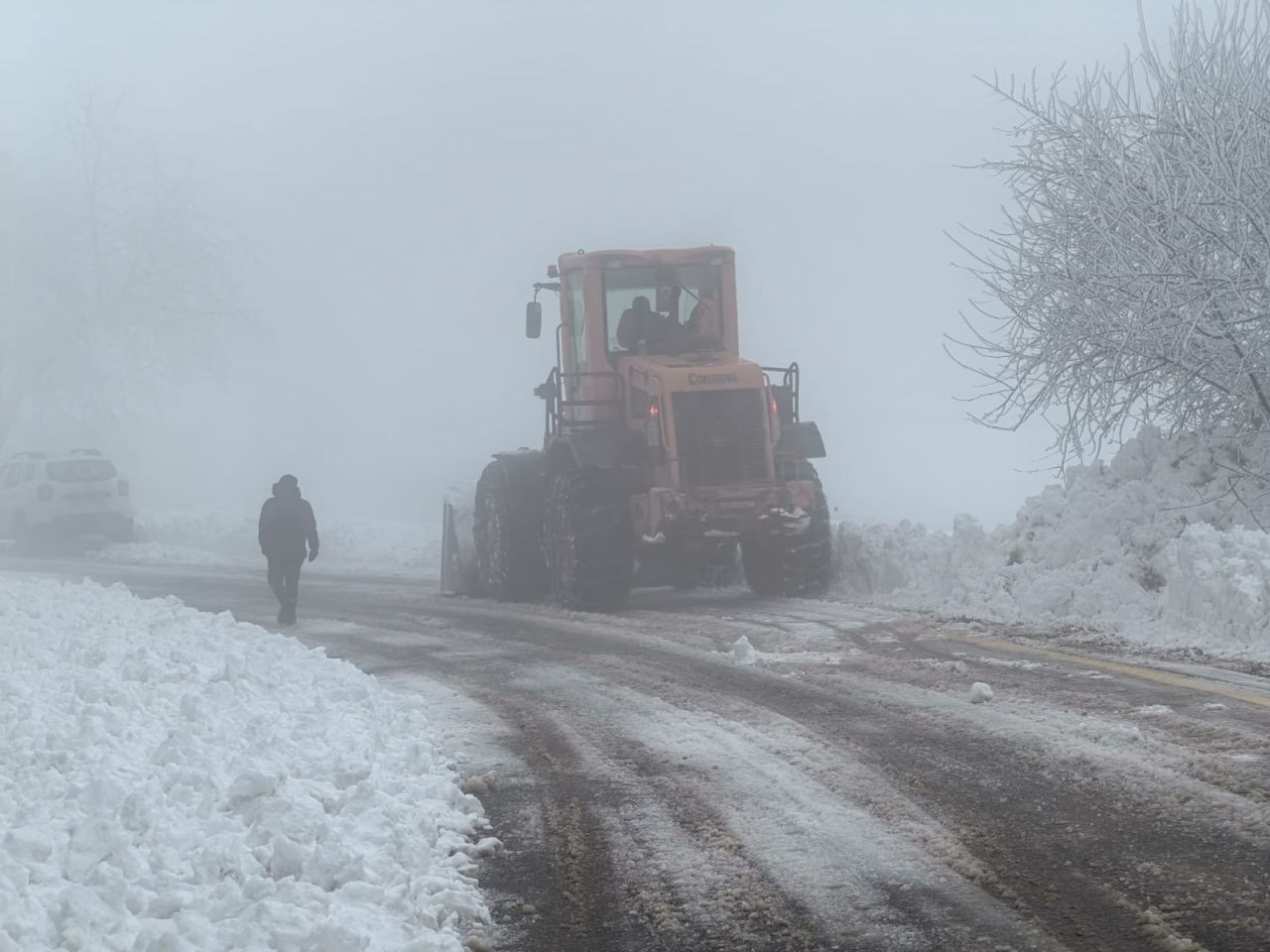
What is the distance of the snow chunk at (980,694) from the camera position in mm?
7902

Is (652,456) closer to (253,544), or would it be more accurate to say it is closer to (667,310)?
(667,310)

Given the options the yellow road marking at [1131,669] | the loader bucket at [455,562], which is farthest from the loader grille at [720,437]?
the loader bucket at [455,562]

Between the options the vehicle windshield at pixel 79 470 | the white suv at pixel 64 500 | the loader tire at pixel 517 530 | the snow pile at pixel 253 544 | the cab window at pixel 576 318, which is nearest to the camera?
the cab window at pixel 576 318

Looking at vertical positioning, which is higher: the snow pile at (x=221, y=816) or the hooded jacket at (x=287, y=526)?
the hooded jacket at (x=287, y=526)

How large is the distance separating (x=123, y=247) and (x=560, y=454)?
30244mm

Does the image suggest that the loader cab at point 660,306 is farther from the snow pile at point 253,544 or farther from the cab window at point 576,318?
the snow pile at point 253,544

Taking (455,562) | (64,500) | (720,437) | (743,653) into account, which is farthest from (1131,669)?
(64,500)

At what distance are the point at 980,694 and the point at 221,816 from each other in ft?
14.5

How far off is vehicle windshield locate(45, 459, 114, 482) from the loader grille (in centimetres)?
1749

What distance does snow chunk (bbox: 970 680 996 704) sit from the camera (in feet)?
25.9

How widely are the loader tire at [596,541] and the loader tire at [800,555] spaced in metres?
1.43

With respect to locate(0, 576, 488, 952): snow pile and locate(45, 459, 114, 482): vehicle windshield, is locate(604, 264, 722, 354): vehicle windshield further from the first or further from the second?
locate(45, 459, 114, 482): vehicle windshield

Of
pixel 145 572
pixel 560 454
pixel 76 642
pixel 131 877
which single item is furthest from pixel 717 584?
pixel 131 877

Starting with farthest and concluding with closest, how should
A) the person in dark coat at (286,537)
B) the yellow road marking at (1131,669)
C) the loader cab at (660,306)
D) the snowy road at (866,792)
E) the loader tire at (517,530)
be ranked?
the loader tire at (517,530) < the loader cab at (660,306) < the person in dark coat at (286,537) < the yellow road marking at (1131,669) < the snowy road at (866,792)
